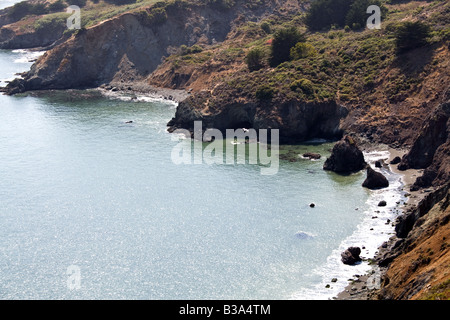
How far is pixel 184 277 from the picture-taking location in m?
60.9

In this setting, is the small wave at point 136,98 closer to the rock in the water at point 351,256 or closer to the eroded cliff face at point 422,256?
the rock in the water at point 351,256

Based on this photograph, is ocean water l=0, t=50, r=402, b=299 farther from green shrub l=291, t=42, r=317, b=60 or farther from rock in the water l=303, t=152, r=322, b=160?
green shrub l=291, t=42, r=317, b=60

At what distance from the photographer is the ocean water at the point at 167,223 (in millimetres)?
60094

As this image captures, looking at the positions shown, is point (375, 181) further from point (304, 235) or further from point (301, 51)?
point (301, 51)

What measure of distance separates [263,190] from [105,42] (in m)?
96.6

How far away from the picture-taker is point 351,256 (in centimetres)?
6191

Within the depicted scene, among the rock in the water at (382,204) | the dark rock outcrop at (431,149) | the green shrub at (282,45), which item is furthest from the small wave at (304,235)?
the green shrub at (282,45)

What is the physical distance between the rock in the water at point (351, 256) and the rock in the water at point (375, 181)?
70.1 ft

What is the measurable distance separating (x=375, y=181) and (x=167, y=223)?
30142 millimetres

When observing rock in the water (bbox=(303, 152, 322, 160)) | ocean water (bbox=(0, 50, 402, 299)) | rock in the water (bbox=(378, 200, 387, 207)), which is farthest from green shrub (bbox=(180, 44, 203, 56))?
rock in the water (bbox=(378, 200, 387, 207))

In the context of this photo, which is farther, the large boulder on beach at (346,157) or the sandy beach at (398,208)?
the large boulder on beach at (346,157)

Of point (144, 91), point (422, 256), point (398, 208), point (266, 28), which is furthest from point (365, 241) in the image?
point (266, 28)
